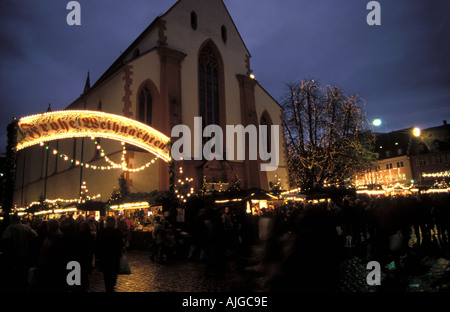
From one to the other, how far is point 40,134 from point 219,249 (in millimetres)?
7634

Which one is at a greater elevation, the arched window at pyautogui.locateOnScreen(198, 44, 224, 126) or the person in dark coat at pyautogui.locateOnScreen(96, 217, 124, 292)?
the arched window at pyautogui.locateOnScreen(198, 44, 224, 126)

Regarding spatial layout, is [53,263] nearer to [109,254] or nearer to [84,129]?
[109,254]


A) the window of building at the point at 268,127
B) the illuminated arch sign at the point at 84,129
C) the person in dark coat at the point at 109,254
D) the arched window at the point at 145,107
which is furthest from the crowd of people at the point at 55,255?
the window of building at the point at 268,127

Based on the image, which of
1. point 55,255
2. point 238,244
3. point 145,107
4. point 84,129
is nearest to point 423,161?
point 145,107

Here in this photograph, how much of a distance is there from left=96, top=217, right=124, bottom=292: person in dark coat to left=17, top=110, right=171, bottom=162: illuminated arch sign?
6.78 meters

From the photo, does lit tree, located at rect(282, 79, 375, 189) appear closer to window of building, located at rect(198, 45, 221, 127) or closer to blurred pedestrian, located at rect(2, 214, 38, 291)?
window of building, located at rect(198, 45, 221, 127)

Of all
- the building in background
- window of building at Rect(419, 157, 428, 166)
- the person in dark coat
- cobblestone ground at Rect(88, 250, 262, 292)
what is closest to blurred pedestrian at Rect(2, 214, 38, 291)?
cobblestone ground at Rect(88, 250, 262, 292)

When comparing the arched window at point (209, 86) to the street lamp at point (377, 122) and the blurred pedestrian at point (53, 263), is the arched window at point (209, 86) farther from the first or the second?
the blurred pedestrian at point (53, 263)

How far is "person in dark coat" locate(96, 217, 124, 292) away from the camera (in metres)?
5.63

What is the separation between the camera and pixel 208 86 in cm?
2550

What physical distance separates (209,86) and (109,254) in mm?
21335

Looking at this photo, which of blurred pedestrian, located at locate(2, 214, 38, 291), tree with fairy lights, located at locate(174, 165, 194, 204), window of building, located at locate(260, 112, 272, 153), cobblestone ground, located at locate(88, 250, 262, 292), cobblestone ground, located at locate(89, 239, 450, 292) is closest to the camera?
cobblestone ground, located at locate(89, 239, 450, 292)
